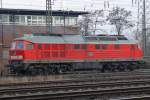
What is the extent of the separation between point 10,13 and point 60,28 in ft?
29.2

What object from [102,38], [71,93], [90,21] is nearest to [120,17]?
[90,21]

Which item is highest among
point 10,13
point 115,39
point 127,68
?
point 10,13

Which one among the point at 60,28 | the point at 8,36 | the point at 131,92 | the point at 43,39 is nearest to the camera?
the point at 131,92

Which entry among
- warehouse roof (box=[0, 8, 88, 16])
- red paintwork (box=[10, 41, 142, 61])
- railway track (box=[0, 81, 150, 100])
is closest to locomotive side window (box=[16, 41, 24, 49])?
red paintwork (box=[10, 41, 142, 61])

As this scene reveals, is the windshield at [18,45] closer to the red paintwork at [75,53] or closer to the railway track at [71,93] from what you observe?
the red paintwork at [75,53]

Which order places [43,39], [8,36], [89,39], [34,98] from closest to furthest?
[34,98]
[43,39]
[89,39]
[8,36]

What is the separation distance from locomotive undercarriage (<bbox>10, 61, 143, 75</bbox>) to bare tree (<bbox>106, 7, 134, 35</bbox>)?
33.3m

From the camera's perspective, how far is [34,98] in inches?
586

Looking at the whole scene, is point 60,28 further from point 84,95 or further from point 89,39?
A: point 84,95

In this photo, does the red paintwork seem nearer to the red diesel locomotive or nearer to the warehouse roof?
the red diesel locomotive

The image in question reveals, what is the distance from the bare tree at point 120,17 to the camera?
6962cm

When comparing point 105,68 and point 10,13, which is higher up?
point 10,13

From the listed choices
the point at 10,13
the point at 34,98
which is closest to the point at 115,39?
the point at 34,98

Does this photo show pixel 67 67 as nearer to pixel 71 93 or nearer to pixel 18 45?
pixel 18 45
